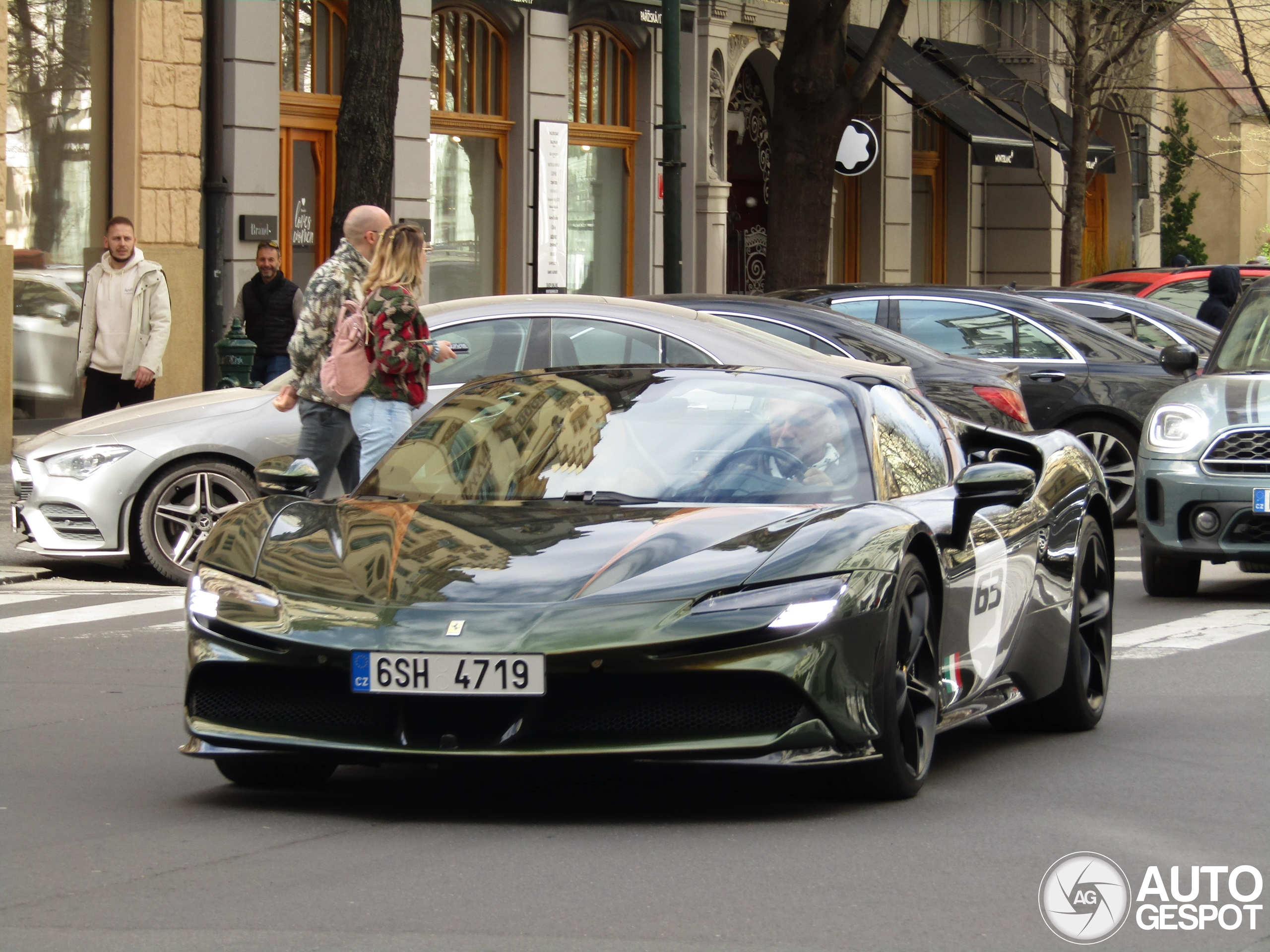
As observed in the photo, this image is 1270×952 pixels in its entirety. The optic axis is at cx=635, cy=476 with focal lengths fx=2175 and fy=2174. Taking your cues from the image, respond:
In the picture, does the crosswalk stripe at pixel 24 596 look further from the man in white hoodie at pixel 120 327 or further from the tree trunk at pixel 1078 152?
the tree trunk at pixel 1078 152

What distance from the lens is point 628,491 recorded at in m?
6.48

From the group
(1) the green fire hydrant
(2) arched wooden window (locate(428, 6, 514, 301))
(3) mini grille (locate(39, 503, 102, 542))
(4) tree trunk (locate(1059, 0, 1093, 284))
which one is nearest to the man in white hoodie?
(3) mini grille (locate(39, 503, 102, 542))

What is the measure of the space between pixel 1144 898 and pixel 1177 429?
675 cm

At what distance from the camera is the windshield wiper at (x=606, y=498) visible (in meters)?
6.41

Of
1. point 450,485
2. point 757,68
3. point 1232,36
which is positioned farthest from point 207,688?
point 1232,36

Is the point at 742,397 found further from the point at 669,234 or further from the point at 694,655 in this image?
the point at 669,234

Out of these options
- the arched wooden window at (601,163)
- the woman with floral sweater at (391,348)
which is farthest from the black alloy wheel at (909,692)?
the arched wooden window at (601,163)

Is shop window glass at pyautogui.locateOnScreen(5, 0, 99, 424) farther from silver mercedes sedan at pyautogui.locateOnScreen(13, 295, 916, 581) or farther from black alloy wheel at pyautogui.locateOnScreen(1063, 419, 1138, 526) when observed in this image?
black alloy wheel at pyautogui.locateOnScreen(1063, 419, 1138, 526)

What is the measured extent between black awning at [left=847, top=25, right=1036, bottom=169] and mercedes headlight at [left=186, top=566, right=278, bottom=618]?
24.8 m

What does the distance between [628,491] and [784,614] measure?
41.7 inches

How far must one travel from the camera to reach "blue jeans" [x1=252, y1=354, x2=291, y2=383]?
1864 cm

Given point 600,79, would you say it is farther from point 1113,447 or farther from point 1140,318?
point 1113,447

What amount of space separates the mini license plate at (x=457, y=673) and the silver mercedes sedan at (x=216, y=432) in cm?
608

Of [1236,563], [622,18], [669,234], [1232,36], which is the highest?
[1232,36]
